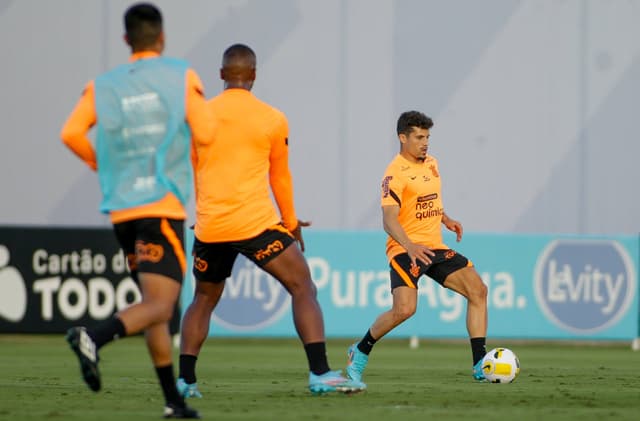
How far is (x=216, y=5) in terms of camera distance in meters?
21.4

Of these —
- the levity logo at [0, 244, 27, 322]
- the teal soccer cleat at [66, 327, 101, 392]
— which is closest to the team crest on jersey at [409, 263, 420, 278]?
the teal soccer cleat at [66, 327, 101, 392]

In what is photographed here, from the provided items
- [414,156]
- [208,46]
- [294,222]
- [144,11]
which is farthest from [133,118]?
[208,46]

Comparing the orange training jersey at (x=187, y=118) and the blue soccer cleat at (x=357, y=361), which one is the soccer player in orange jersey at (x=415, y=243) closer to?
the blue soccer cleat at (x=357, y=361)

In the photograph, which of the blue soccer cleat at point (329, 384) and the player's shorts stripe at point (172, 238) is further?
the blue soccer cleat at point (329, 384)

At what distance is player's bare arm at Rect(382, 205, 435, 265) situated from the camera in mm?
9844

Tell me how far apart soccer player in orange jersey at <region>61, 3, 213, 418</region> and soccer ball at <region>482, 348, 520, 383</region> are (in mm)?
3762

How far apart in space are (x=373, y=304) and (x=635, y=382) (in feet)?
21.6

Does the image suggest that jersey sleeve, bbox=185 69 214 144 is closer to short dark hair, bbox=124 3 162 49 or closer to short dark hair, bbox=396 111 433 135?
short dark hair, bbox=124 3 162 49

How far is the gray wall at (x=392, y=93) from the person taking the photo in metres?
21.2

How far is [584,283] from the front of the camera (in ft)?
56.4

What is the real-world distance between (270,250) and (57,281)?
8.61 metres

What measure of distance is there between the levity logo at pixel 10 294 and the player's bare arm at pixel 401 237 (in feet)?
23.7

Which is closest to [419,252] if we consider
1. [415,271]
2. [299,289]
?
[415,271]

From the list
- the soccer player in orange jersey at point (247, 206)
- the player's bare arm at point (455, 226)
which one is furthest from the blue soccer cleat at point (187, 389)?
the player's bare arm at point (455, 226)
